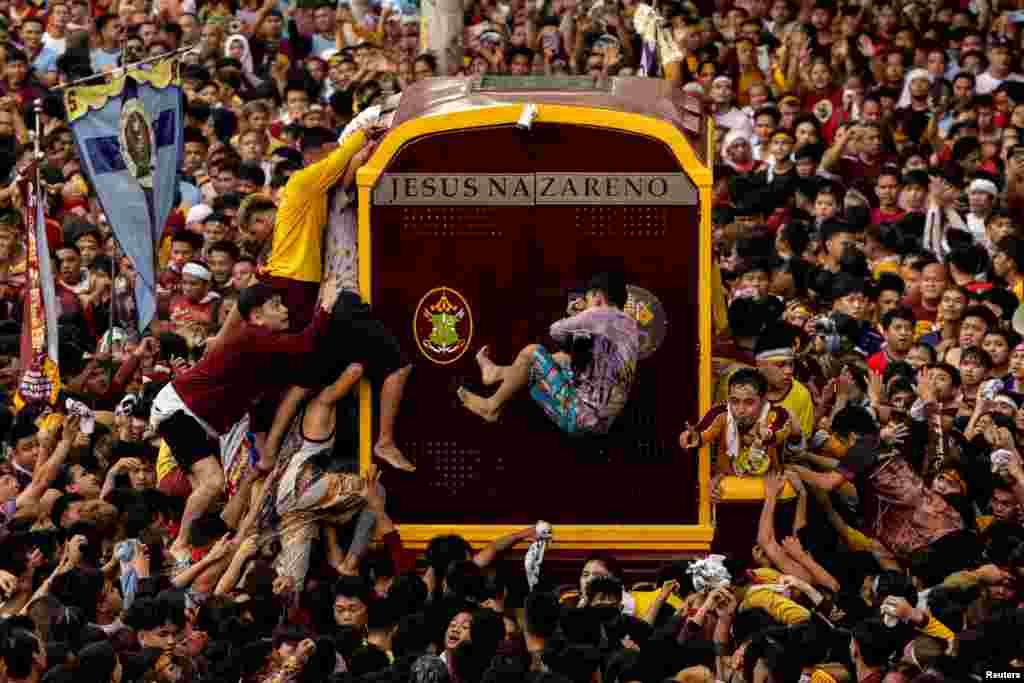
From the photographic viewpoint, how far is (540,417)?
15609 millimetres

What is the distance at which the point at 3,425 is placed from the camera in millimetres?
17484

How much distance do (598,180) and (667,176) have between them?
0.37m

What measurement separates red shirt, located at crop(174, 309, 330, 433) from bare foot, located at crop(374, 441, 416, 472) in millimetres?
598

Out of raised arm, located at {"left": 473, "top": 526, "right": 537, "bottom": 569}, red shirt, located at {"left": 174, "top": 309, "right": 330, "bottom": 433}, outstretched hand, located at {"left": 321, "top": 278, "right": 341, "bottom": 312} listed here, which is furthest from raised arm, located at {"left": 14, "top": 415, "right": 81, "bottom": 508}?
raised arm, located at {"left": 473, "top": 526, "right": 537, "bottom": 569}

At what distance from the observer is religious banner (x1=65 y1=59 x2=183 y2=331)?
1848 cm

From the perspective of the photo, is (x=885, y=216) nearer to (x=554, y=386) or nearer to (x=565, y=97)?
(x=565, y=97)

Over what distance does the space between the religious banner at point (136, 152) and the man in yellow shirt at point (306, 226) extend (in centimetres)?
263

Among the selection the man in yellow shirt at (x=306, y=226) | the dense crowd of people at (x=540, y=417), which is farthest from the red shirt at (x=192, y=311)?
the man in yellow shirt at (x=306, y=226)

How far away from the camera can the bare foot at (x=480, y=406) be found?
1550 centimetres

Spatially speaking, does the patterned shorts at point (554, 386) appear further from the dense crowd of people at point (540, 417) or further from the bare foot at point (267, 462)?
the bare foot at point (267, 462)

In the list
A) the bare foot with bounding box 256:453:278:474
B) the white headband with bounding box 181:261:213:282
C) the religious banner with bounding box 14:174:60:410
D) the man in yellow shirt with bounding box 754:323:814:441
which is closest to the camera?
the bare foot with bounding box 256:453:278:474

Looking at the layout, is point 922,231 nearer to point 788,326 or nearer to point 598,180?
point 788,326

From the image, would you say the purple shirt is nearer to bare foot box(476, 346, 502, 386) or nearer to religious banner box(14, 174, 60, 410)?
bare foot box(476, 346, 502, 386)

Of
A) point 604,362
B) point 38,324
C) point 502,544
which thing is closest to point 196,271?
point 38,324
